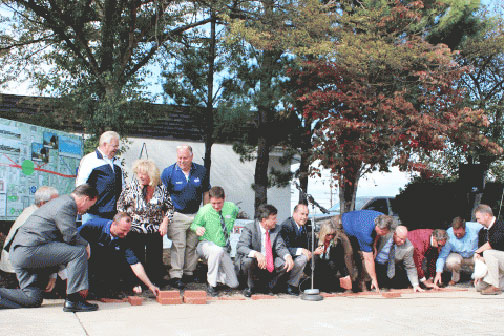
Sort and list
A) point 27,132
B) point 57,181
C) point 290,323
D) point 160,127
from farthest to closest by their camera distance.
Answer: point 160,127
point 57,181
point 27,132
point 290,323

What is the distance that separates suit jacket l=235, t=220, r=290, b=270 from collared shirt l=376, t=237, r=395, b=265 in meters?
1.62

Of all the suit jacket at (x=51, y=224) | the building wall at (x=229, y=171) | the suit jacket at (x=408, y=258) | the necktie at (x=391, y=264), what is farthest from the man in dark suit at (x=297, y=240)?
the building wall at (x=229, y=171)

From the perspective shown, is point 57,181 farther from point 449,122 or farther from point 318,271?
point 449,122

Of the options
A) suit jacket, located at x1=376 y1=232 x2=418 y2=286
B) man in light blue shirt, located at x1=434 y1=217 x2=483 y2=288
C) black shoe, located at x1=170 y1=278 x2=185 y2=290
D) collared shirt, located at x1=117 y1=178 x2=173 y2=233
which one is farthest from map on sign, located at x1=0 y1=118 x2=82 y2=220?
man in light blue shirt, located at x1=434 y1=217 x2=483 y2=288

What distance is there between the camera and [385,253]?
24.3ft

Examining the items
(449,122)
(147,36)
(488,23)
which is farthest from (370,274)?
(488,23)

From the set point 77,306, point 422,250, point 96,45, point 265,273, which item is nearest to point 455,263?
point 422,250

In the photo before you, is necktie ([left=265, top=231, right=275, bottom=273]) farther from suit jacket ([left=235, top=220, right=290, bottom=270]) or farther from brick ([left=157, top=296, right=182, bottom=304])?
brick ([left=157, top=296, right=182, bottom=304])

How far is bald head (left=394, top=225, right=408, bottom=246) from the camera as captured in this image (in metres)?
7.31

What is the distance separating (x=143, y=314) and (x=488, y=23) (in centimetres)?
1320

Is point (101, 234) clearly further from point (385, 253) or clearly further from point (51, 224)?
point (385, 253)

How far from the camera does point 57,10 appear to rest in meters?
11.1

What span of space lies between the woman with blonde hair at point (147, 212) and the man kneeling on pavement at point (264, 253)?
3.38 ft

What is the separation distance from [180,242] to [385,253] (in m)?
2.94
